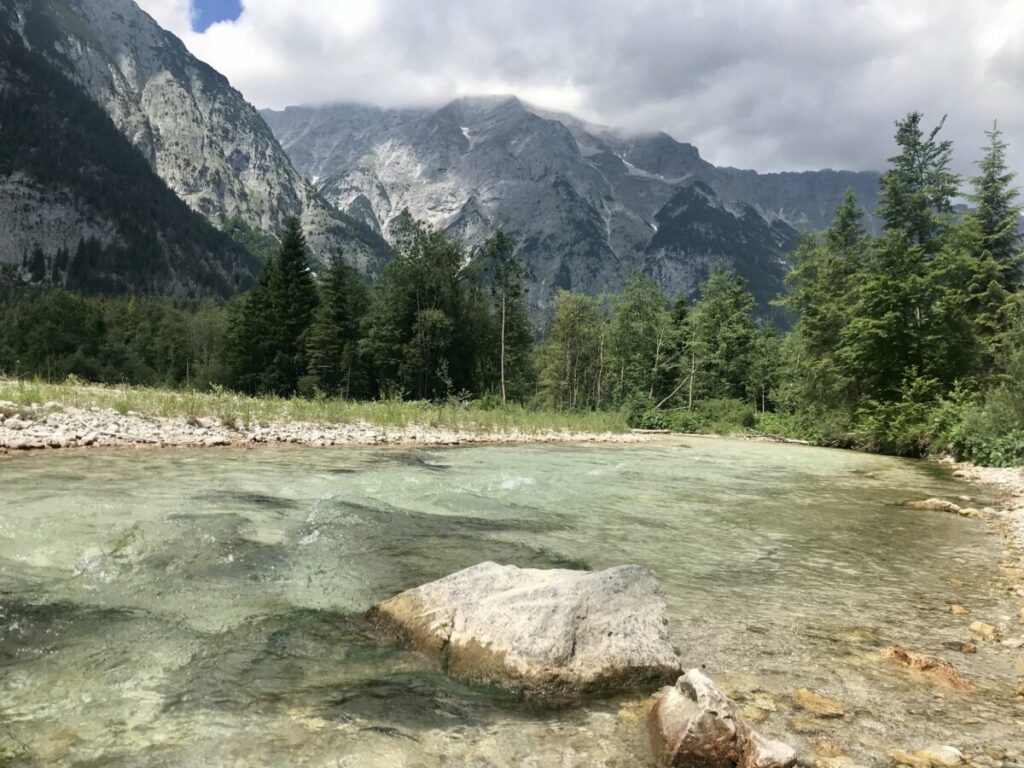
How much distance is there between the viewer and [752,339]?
219 ft

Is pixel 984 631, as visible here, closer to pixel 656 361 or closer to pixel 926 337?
pixel 926 337

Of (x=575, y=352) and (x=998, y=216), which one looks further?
(x=575, y=352)

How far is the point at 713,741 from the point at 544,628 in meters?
1.56

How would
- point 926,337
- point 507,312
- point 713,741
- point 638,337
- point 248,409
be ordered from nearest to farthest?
point 713,741 → point 248,409 → point 926,337 → point 507,312 → point 638,337

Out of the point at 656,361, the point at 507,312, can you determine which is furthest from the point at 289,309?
the point at 656,361

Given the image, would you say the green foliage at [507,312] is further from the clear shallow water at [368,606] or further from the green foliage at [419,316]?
the clear shallow water at [368,606]

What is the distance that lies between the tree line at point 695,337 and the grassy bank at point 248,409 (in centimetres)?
394

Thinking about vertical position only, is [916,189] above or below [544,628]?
above

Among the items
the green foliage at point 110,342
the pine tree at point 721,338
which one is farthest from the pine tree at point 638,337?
the green foliage at point 110,342

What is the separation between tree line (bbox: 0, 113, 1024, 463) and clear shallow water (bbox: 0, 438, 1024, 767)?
707 inches

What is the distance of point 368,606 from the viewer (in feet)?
18.9

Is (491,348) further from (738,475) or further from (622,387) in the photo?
(738,475)

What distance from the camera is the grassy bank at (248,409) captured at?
1933 cm

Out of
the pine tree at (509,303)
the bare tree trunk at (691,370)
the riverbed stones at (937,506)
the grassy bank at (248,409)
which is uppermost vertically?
the pine tree at (509,303)
